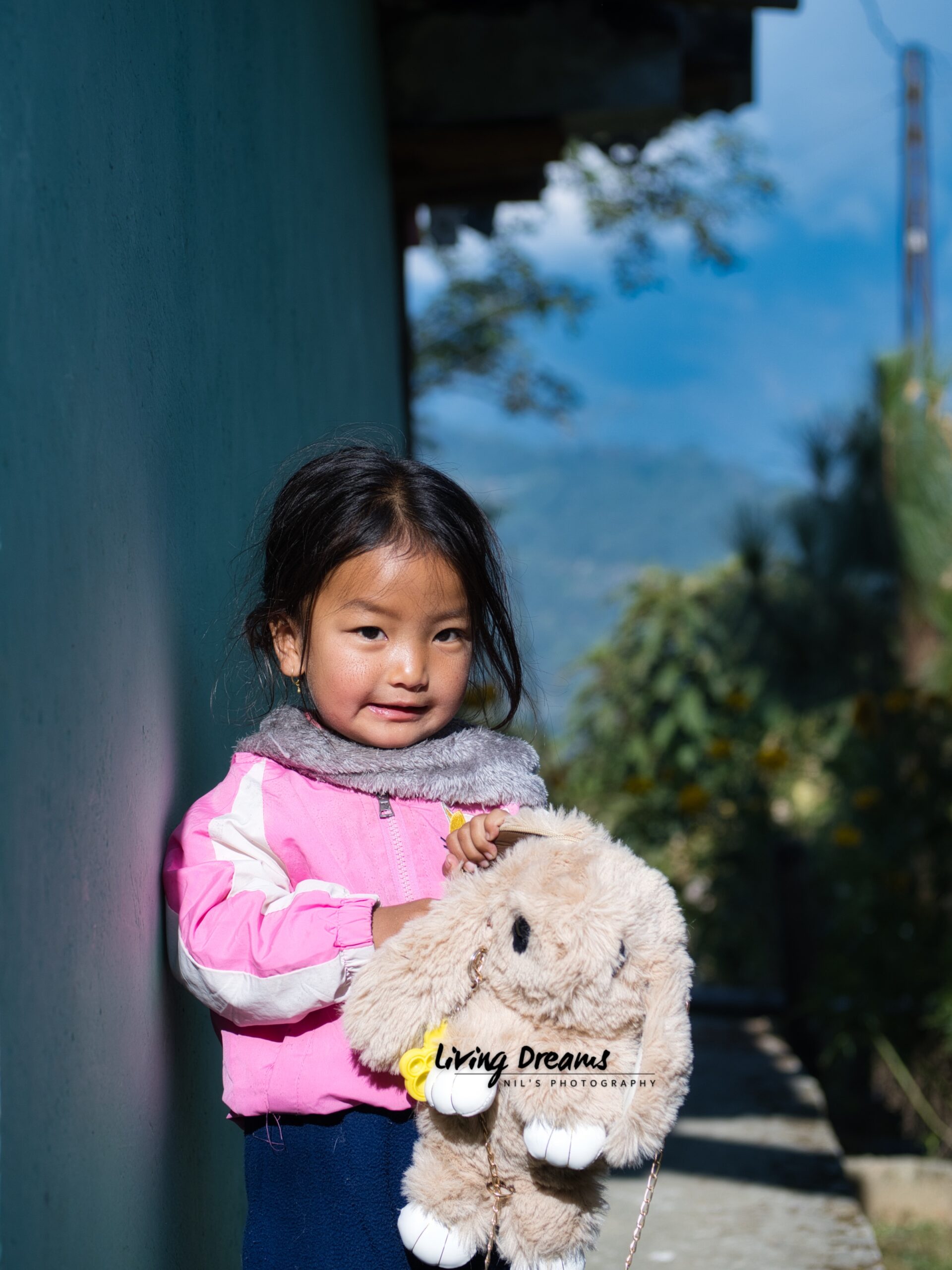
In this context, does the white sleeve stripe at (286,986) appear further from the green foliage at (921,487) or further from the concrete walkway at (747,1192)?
the green foliage at (921,487)

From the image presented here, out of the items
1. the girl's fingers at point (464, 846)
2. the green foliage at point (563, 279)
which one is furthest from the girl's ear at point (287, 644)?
the green foliage at point (563, 279)

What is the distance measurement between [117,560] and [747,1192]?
8.31ft

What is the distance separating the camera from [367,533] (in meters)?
1.36

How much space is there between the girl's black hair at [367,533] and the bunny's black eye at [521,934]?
398mm

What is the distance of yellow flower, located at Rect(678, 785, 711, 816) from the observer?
4727 millimetres

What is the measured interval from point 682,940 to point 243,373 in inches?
41.7

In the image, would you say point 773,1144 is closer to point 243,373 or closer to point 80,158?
point 243,373

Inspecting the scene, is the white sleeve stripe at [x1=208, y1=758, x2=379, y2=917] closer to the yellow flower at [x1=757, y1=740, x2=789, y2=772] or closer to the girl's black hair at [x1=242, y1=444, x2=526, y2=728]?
the girl's black hair at [x1=242, y1=444, x2=526, y2=728]

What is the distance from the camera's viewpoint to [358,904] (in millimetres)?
1205

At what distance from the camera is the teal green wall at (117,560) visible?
888mm

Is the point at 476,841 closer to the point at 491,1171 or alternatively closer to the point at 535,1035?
the point at 535,1035

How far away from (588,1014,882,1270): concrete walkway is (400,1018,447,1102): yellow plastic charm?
174 centimetres

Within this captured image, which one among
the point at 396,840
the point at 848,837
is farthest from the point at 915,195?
the point at 396,840

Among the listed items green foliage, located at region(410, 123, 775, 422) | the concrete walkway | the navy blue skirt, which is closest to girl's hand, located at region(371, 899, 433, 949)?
the navy blue skirt
